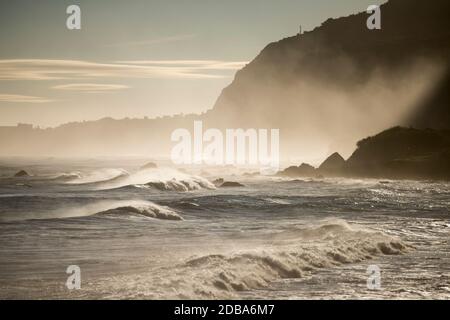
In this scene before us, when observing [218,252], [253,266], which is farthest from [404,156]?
[253,266]

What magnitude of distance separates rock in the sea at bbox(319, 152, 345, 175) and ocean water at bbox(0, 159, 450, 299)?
5016 centimetres

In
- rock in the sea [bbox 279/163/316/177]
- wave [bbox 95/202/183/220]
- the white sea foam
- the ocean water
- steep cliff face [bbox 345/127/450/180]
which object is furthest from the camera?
rock in the sea [bbox 279/163/316/177]

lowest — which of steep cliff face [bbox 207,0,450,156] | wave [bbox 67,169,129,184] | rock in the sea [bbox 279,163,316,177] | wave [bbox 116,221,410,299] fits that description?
rock in the sea [bbox 279,163,316,177]

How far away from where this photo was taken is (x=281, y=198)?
48031 millimetres

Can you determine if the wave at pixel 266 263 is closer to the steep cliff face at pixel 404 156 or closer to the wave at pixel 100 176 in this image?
the wave at pixel 100 176

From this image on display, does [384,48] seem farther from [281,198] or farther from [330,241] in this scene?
[330,241]

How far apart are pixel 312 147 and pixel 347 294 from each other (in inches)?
6713

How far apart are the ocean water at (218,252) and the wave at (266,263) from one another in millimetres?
37

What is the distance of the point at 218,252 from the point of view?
1953cm

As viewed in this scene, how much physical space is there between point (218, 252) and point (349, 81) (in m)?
156

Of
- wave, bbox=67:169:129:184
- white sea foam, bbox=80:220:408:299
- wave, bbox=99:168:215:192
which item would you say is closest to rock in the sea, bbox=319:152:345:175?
wave, bbox=99:168:215:192

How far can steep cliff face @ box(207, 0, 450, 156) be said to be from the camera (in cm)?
14050

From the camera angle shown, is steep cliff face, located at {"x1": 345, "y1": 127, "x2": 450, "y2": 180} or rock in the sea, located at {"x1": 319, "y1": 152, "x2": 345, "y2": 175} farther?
rock in the sea, located at {"x1": 319, "y1": 152, "x2": 345, "y2": 175}

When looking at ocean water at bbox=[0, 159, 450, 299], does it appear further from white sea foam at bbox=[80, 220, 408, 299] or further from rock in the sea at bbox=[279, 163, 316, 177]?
rock in the sea at bbox=[279, 163, 316, 177]
